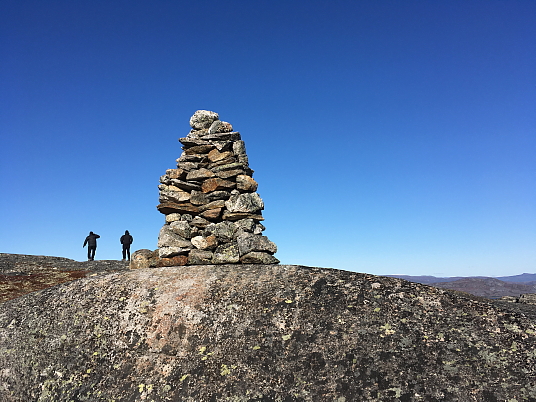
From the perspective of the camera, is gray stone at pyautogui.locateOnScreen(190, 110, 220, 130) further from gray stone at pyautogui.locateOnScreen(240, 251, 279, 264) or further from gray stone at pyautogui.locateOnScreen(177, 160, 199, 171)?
gray stone at pyautogui.locateOnScreen(240, 251, 279, 264)

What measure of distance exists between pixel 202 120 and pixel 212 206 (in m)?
3.19

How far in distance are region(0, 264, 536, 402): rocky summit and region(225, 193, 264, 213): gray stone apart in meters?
2.73

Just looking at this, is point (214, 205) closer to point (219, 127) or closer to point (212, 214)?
point (212, 214)

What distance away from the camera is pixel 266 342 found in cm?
705

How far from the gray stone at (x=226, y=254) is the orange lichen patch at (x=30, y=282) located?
13.6m

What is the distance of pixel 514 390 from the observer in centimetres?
571

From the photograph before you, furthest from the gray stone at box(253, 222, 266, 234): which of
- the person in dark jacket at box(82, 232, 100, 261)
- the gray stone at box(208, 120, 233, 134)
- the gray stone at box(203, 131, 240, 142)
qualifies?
the person in dark jacket at box(82, 232, 100, 261)

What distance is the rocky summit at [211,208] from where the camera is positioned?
36.4 feet

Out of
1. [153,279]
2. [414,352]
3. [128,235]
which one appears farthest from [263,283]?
[128,235]

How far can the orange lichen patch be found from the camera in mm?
19642

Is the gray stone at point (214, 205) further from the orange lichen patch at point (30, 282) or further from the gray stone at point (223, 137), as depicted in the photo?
the orange lichen patch at point (30, 282)

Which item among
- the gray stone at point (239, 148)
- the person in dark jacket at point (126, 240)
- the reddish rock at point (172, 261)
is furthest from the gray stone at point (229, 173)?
the person in dark jacket at point (126, 240)

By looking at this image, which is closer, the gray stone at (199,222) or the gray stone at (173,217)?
the gray stone at (199,222)

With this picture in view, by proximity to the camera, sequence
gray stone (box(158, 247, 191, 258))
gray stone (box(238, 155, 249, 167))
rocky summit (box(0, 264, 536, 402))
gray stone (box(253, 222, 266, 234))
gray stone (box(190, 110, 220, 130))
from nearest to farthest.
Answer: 1. rocky summit (box(0, 264, 536, 402))
2. gray stone (box(158, 247, 191, 258))
3. gray stone (box(253, 222, 266, 234))
4. gray stone (box(238, 155, 249, 167))
5. gray stone (box(190, 110, 220, 130))
